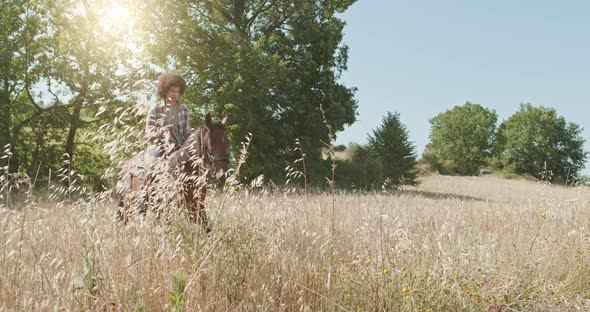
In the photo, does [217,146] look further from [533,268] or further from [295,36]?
[295,36]

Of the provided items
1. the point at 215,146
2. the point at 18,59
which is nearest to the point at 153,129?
the point at 215,146

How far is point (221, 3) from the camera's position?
67.0ft

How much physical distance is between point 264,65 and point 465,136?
68.6 m

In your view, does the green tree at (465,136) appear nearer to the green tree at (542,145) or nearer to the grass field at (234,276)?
the green tree at (542,145)

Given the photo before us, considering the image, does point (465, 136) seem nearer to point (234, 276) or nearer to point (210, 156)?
point (210, 156)

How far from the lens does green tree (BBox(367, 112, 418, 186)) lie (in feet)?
81.1

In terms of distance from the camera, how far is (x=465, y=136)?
252ft

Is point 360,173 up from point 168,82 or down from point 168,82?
down

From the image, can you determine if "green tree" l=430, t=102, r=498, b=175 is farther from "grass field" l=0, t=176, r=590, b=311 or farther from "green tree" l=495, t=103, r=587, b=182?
"grass field" l=0, t=176, r=590, b=311

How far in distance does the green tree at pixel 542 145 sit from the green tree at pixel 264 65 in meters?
54.6

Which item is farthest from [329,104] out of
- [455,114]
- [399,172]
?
[455,114]

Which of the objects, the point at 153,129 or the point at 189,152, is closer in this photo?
the point at 153,129

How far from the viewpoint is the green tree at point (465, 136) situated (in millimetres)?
73188

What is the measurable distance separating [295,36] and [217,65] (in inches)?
196
